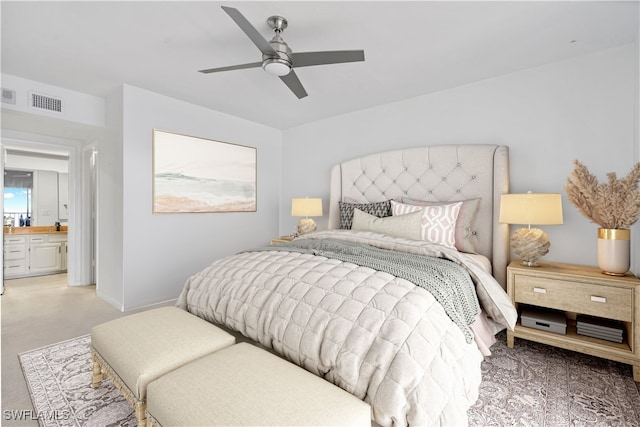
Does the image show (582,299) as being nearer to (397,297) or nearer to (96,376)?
(397,297)

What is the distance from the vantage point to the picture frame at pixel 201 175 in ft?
11.0

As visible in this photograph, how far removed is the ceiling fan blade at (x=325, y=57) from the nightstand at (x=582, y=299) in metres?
1.97

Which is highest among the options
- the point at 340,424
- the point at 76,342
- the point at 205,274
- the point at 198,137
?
the point at 198,137

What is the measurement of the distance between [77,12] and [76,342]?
97.8 inches

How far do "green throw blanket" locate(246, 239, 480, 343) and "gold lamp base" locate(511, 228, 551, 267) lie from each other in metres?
0.76

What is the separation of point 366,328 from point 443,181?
90.2 inches

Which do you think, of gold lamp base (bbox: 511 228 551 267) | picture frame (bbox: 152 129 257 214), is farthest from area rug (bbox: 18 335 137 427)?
gold lamp base (bbox: 511 228 551 267)

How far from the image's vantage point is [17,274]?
4.69 meters

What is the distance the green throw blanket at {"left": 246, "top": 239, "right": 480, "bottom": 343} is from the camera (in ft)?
4.63

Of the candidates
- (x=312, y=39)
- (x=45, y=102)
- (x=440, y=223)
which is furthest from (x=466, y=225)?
A: (x=45, y=102)

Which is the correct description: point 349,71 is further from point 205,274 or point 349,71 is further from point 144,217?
point 144,217

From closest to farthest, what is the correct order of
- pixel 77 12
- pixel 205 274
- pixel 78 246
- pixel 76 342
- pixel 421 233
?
1. pixel 77 12
2. pixel 205 274
3. pixel 76 342
4. pixel 421 233
5. pixel 78 246

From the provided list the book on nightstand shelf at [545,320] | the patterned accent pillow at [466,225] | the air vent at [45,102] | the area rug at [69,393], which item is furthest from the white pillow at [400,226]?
the air vent at [45,102]

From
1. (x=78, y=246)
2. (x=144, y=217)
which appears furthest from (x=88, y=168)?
(x=144, y=217)
